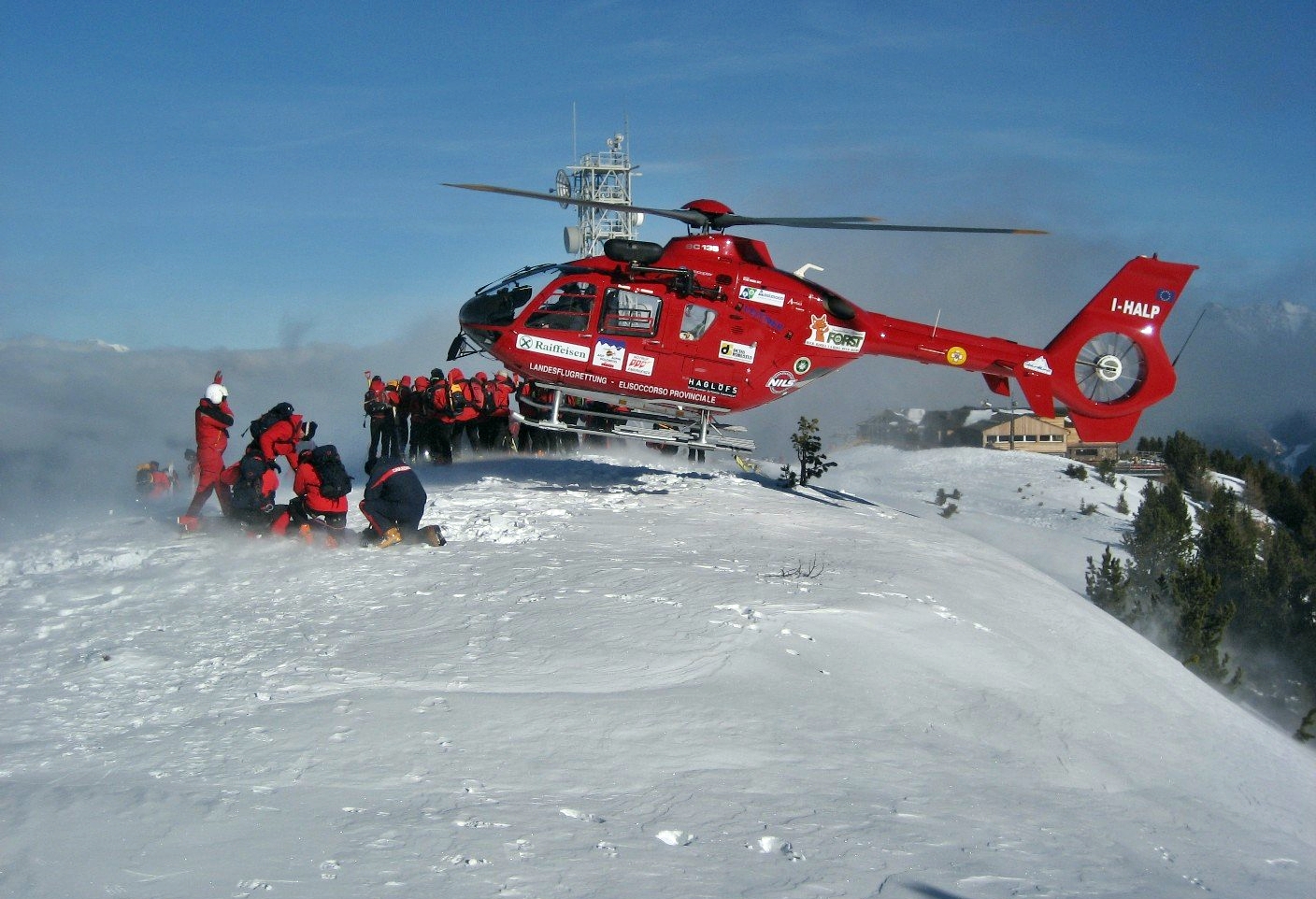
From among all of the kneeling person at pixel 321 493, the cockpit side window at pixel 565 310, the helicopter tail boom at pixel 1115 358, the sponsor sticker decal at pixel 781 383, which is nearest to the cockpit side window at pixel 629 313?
the cockpit side window at pixel 565 310

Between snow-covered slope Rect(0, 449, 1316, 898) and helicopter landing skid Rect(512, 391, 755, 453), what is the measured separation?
9.09 feet

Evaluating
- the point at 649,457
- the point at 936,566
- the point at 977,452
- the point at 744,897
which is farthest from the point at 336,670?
the point at 977,452

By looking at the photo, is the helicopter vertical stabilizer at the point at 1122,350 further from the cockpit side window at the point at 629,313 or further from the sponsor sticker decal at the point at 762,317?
the cockpit side window at the point at 629,313

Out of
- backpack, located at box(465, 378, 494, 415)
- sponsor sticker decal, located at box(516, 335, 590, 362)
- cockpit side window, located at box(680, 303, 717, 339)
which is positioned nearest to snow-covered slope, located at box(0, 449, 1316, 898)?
sponsor sticker decal, located at box(516, 335, 590, 362)

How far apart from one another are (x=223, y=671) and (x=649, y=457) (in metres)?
15.7

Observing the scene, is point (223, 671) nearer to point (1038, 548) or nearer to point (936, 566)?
point (936, 566)

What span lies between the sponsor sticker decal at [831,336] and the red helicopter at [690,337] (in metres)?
0.02

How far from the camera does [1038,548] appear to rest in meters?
23.7

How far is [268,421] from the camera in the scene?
11484 millimetres

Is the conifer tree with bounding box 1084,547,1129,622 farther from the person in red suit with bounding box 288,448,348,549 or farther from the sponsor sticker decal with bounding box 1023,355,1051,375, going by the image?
the person in red suit with bounding box 288,448,348,549

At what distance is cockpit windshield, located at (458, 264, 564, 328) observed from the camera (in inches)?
589

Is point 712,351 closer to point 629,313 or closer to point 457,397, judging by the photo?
point 629,313

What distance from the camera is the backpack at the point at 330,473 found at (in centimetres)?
1112

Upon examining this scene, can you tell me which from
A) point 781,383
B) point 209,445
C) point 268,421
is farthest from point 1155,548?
point 209,445
